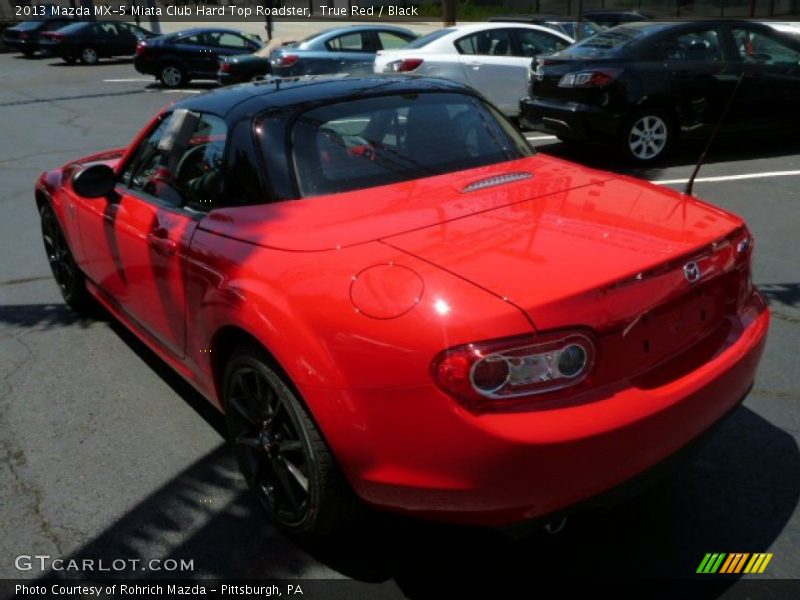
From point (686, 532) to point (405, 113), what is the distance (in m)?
2.02

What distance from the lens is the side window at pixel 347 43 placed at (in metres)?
13.8

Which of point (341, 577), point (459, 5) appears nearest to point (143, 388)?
point (341, 577)

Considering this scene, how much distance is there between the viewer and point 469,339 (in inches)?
78.8

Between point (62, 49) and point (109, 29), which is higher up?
point (109, 29)

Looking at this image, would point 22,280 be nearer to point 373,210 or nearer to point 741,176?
point 373,210

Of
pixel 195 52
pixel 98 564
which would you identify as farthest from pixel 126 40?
pixel 98 564

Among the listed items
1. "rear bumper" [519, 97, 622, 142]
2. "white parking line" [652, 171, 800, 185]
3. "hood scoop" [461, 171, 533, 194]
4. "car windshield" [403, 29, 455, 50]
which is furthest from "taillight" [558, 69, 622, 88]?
"hood scoop" [461, 171, 533, 194]

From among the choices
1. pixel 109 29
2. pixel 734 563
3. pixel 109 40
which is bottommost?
pixel 734 563

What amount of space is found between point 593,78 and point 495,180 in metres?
5.63

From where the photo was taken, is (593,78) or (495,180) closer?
(495,180)

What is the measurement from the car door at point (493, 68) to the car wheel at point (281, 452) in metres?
8.32

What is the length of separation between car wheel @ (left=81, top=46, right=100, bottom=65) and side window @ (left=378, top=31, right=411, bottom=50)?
15.1 metres

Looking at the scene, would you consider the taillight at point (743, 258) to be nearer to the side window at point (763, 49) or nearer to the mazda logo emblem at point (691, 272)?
A: the mazda logo emblem at point (691, 272)

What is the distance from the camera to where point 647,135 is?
8.16m
